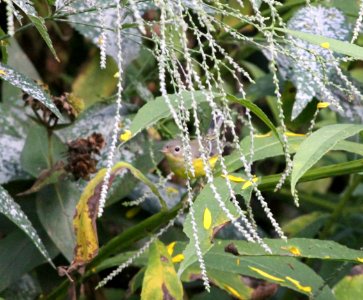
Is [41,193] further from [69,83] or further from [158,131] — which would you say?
[69,83]

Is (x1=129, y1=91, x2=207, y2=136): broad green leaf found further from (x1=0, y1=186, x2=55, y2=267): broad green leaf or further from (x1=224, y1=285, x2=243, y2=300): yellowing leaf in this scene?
(x1=224, y1=285, x2=243, y2=300): yellowing leaf

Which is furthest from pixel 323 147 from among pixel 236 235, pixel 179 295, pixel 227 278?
pixel 236 235

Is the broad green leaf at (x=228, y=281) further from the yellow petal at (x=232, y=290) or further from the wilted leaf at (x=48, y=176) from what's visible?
the wilted leaf at (x=48, y=176)

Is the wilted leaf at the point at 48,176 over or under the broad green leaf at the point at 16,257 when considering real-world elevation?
over

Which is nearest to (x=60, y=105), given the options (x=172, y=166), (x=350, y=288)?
(x=172, y=166)

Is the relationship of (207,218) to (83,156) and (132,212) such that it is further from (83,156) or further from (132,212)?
(132,212)

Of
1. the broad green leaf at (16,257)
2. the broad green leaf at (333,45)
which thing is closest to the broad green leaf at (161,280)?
the broad green leaf at (16,257)

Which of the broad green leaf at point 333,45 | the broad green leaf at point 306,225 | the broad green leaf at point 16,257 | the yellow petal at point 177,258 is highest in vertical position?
the broad green leaf at point 333,45
